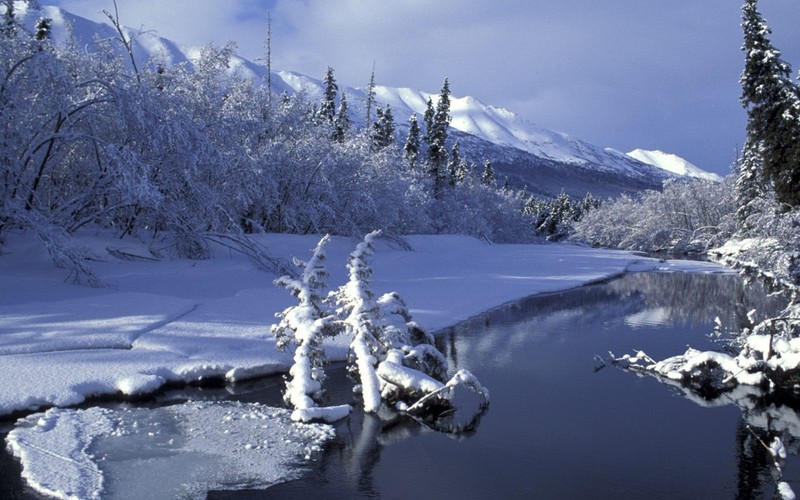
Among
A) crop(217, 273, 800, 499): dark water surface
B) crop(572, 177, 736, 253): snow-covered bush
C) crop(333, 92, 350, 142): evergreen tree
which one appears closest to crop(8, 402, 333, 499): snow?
crop(217, 273, 800, 499): dark water surface

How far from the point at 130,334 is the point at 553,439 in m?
7.00

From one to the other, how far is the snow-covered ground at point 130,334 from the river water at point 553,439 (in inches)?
20.9

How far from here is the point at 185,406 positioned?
8.74 metres

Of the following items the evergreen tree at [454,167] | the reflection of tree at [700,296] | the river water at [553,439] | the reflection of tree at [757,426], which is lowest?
the river water at [553,439]

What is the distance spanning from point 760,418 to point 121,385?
30.5 feet

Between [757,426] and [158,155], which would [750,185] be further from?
[158,155]

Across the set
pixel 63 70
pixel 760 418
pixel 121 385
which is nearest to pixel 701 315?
pixel 760 418

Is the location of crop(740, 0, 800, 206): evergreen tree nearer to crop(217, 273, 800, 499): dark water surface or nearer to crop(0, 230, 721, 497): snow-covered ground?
crop(0, 230, 721, 497): snow-covered ground

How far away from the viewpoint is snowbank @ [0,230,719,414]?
892 cm

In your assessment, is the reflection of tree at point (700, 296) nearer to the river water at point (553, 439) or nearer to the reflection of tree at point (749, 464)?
the river water at point (553, 439)

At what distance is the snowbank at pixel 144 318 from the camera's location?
8922mm

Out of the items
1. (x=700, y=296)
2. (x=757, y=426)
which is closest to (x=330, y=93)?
(x=700, y=296)

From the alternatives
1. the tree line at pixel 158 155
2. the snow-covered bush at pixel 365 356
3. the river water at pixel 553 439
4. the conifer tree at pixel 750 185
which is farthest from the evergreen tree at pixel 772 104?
the snow-covered bush at pixel 365 356

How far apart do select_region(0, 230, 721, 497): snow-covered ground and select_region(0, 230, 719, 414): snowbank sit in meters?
0.02
